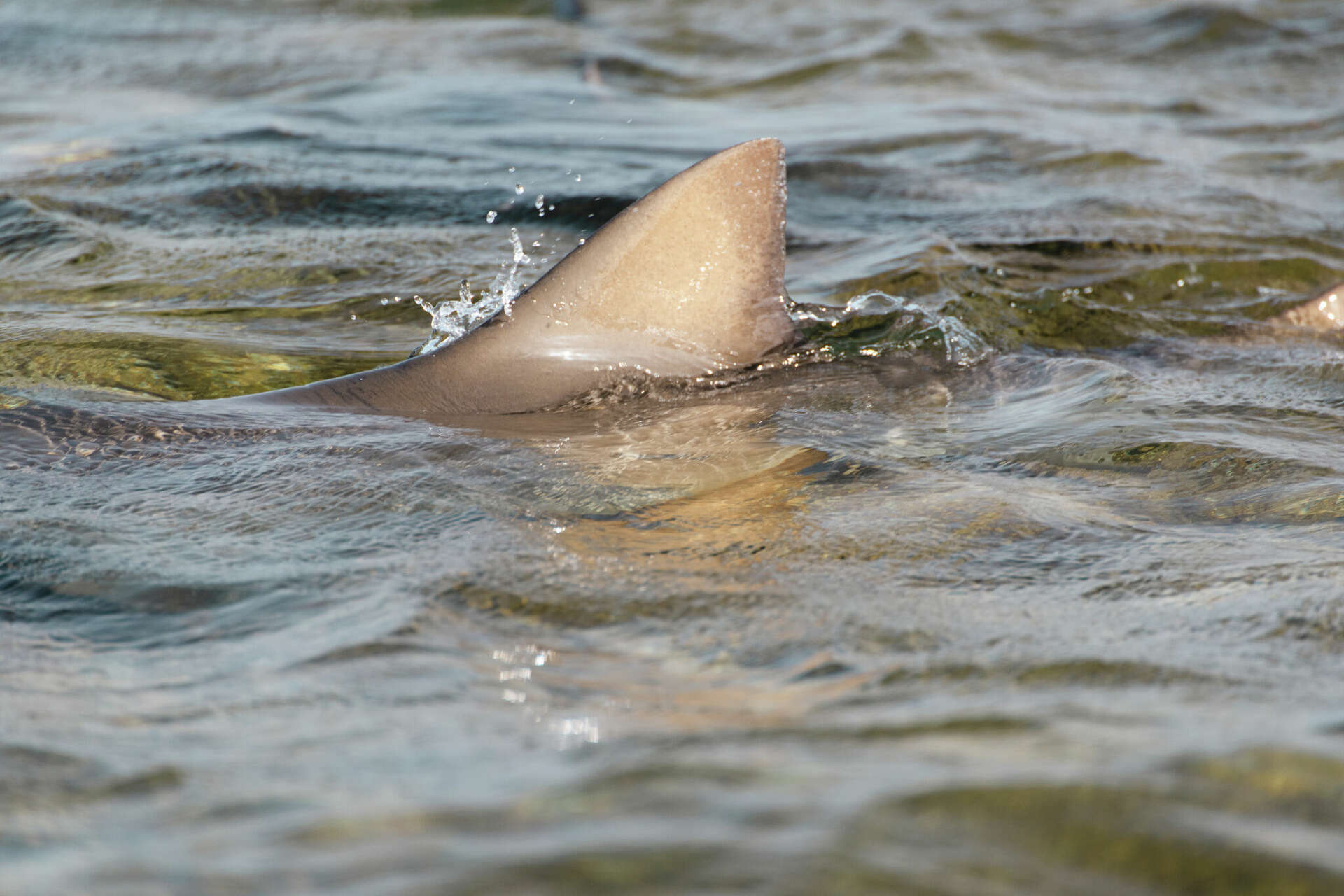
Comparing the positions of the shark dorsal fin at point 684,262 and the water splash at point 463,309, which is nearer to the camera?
the shark dorsal fin at point 684,262

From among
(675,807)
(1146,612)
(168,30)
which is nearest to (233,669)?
(675,807)

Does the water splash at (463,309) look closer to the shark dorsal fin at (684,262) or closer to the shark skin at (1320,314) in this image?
the shark dorsal fin at (684,262)

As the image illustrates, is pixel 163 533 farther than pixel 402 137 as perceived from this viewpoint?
No

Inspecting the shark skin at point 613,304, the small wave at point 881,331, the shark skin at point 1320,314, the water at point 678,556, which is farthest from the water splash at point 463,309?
the shark skin at point 1320,314

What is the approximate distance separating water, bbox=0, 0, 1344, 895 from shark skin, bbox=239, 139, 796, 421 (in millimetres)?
133

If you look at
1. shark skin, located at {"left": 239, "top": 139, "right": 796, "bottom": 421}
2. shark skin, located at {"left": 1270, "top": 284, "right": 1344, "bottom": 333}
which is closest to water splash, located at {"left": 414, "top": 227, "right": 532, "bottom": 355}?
shark skin, located at {"left": 239, "top": 139, "right": 796, "bottom": 421}

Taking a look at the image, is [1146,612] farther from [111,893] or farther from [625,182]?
[625,182]

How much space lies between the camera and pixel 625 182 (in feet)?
20.9

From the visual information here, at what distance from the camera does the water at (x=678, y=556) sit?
1.40 m

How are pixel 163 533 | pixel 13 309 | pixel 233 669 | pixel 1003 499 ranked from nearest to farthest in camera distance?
pixel 233 669 < pixel 163 533 < pixel 1003 499 < pixel 13 309

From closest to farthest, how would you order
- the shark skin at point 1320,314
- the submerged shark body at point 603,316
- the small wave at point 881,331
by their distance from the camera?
the submerged shark body at point 603,316
the small wave at point 881,331
the shark skin at point 1320,314

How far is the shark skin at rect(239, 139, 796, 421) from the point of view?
3.31m

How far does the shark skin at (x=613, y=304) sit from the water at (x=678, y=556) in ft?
0.44

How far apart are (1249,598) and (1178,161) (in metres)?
5.45
